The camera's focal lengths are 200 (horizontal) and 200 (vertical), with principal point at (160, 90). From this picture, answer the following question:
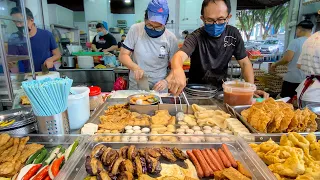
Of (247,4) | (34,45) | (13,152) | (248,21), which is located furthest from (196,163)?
(248,21)

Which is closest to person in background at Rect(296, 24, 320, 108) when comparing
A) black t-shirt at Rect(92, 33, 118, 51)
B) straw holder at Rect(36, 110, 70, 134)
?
straw holder at Rect(36, 110, 70, 134)

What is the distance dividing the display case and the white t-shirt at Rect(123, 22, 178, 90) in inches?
50.7

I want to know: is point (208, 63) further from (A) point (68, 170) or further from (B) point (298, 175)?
(A) point (68, 170)

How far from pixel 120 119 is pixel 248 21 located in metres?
9.20

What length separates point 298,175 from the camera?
1.04m

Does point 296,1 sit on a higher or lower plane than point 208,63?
higher

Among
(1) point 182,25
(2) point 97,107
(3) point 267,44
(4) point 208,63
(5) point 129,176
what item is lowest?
(5) point 129,176

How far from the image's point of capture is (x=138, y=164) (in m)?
1.12

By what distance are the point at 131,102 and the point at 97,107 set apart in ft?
1.09

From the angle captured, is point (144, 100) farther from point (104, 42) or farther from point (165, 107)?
point (104, 42)

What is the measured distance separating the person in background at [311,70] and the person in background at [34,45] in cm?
352

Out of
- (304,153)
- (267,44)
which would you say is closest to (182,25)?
(267,44)

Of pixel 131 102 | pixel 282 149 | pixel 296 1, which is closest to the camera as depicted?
pixel 282 149

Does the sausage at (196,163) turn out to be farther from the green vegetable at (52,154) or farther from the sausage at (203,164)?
the green vegetable at (52,154)
